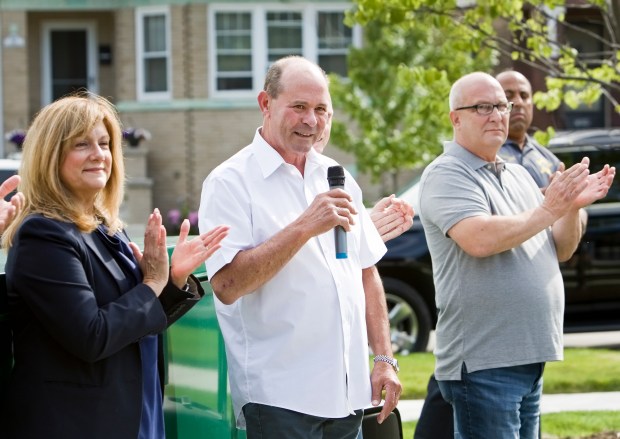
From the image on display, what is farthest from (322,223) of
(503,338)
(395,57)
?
(395,57)

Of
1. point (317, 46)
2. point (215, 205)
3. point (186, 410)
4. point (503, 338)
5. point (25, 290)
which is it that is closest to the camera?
point (25, 290)

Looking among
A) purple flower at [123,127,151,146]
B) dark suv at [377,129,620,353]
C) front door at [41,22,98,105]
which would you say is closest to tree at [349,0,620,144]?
dark suv at [377,129,620,353]

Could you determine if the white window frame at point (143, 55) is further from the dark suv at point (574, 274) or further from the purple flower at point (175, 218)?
the dark suv at point (574, 274)

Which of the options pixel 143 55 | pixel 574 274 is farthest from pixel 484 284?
pixel 143 55

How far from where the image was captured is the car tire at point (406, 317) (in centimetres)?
1023

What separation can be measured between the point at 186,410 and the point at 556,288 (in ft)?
5.09

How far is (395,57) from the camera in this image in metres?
20.1

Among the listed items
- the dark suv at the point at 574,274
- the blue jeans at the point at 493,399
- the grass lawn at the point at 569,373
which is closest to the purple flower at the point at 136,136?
the dark suv at the point at 574,274

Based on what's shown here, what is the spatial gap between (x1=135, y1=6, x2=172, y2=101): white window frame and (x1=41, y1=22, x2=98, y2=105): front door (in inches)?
68.3

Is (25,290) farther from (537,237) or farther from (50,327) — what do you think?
(537,237)

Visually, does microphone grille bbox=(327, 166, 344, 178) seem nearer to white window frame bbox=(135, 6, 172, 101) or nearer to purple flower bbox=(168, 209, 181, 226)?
purple flower bbox=(168, 209, 181, 226)

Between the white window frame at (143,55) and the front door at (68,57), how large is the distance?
1734 mm

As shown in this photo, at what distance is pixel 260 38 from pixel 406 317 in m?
15.5

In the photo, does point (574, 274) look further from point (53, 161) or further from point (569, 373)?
point (53, 161)
